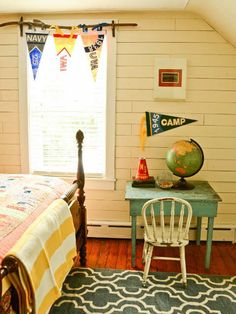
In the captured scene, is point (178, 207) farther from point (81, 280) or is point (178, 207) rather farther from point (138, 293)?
point (81, 280)

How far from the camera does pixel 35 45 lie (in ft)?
10.8

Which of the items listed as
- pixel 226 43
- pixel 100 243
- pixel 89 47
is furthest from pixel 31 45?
pixel 100 243

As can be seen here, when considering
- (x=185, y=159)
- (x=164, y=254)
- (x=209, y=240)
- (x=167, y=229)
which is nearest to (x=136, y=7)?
(x=185, y=159)

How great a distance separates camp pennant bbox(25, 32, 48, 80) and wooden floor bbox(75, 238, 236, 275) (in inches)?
76.8

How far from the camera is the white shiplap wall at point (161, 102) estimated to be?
3.28 metres

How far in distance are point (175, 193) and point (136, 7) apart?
1.74m

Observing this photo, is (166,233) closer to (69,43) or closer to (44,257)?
(44,257)

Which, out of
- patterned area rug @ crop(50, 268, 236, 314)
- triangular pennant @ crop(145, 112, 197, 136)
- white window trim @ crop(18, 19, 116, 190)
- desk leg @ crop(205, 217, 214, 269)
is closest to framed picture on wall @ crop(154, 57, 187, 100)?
triangular pennant @ crop(145, 112, 197, 136)

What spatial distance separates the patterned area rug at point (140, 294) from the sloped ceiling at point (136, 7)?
2.16 m

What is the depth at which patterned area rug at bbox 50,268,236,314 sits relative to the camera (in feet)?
7.91

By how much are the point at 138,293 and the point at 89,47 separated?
227 cm

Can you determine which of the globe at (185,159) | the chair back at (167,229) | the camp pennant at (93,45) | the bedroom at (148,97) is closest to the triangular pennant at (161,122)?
the bedroom at (148,97)

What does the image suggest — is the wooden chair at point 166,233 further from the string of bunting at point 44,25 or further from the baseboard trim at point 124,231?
the string of bunting at point 44,25

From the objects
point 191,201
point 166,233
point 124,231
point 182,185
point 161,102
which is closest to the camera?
point 166,233
